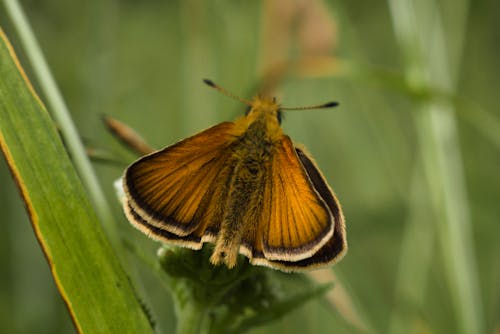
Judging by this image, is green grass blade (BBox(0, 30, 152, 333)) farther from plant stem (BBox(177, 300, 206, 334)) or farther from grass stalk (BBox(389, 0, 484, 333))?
grass stalk (BBox(389, 0, 484, 333))

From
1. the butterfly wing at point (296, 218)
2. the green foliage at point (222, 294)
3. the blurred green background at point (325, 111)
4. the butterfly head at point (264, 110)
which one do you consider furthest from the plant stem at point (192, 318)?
the blurred green background at point (325, 111)

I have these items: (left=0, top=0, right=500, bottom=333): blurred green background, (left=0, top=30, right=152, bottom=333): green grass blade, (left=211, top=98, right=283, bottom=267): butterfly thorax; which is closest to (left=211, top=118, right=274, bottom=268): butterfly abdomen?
(left=211, top=98, right=283, bottom=267): butterfly thorax

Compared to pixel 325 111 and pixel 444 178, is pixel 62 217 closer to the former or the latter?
pixel 444 178

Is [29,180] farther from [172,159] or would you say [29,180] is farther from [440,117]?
[440,117]

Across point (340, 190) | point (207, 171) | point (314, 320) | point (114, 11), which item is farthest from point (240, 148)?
point (114, 11)

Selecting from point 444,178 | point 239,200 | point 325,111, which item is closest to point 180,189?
point 239,200
